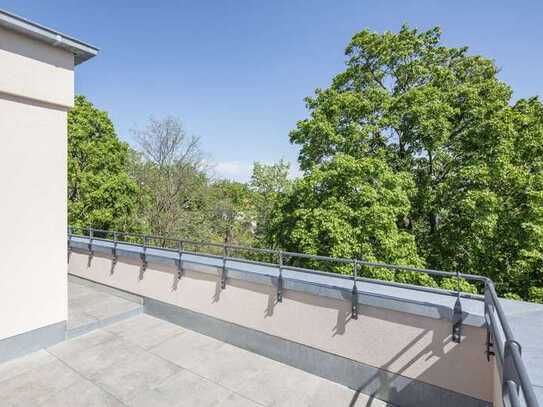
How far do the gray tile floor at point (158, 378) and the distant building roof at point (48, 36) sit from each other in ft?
18.6

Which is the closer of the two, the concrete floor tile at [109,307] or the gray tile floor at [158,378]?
the gray tile floor at [158,378]

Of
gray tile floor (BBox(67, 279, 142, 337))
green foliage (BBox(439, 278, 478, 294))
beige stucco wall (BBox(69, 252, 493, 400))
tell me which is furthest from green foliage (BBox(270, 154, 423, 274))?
gray tile floor (BBox(67, 279, 142, 337))

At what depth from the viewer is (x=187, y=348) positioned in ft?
20.1

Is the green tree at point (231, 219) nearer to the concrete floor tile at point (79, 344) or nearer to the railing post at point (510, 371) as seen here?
the concrete floor tile at point (79, 344)

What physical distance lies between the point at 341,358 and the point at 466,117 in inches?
379

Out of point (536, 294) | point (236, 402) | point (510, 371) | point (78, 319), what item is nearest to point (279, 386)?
point (236, 402)

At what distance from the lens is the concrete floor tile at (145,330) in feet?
21.0

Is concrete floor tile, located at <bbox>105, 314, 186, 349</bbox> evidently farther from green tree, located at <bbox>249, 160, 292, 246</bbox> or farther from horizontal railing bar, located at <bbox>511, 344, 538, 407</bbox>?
green tree, located at <bbox>249, 160, 292, 246</bbox>

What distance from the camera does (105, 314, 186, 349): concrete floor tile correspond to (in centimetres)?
639

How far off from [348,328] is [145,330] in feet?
14.9

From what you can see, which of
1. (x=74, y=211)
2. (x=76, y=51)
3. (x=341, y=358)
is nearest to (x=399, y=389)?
(x=341, y=358)

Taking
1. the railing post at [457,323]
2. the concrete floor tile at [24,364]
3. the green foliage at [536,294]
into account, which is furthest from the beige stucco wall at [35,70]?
the green foliage at [536,294]

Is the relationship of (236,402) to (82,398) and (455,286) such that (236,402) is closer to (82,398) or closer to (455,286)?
(82,398)

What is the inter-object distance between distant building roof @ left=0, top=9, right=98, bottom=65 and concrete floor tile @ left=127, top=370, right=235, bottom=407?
6119 mm
